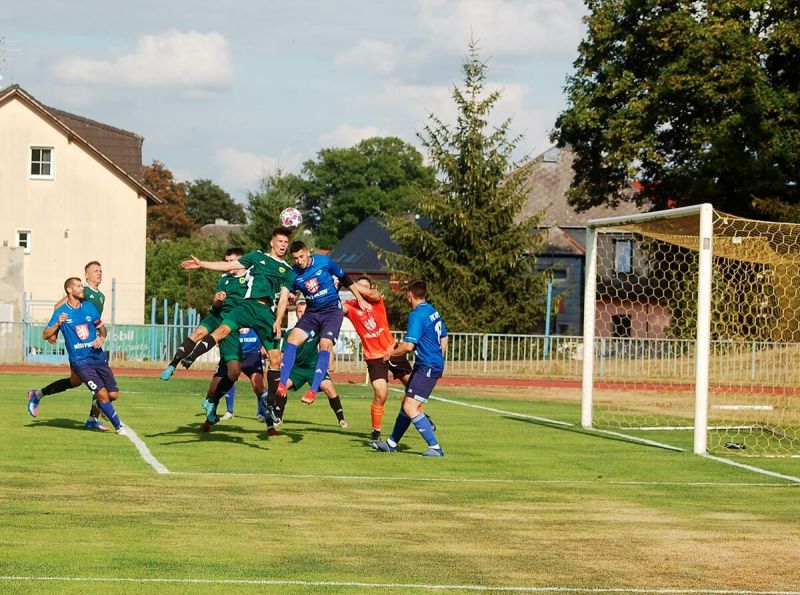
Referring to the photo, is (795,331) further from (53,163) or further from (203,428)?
(53,163)

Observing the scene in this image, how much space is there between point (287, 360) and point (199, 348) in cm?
103

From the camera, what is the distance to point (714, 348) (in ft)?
97.8

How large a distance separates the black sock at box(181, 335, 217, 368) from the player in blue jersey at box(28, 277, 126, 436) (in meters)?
1.79

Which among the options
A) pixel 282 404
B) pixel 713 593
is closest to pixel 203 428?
pixel 282 404

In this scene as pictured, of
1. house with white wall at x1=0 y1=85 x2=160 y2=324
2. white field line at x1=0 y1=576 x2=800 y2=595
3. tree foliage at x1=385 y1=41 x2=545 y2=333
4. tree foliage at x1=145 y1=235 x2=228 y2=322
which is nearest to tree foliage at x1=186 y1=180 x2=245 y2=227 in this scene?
tree foliage at x1=145 y1=235 x2=228 y2=322

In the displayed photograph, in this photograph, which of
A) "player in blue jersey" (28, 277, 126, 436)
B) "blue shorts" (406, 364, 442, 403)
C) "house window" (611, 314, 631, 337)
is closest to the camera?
"blue shorts" (406, 364, 442, 403)

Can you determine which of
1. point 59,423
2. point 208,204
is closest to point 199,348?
point 59,423

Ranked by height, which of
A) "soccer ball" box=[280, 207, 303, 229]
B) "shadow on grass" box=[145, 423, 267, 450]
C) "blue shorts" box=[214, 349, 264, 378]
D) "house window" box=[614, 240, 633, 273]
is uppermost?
"house window" box=[614, 240, 633, 273]

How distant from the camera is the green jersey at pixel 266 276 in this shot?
15.7 metres

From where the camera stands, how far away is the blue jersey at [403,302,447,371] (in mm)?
14344

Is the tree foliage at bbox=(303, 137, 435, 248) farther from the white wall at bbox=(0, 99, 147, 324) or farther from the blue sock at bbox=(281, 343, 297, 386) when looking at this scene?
the blue sock at bbox=(281, 343, 297, 386)

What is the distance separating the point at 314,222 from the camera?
125 m

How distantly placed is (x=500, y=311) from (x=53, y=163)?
66.8ft

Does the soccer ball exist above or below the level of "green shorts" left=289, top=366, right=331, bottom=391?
above
